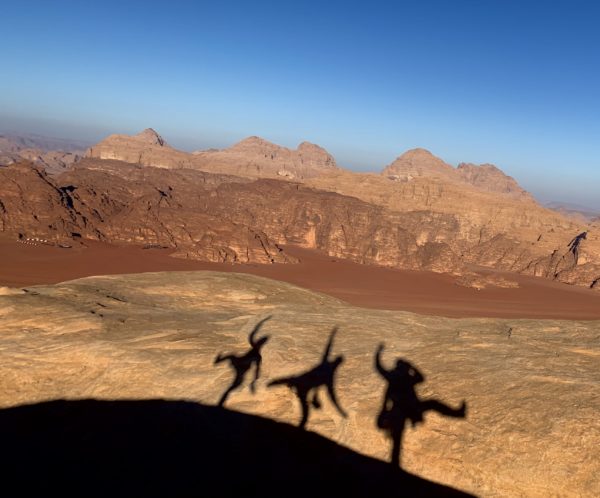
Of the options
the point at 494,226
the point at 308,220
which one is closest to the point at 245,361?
the point at 308,220

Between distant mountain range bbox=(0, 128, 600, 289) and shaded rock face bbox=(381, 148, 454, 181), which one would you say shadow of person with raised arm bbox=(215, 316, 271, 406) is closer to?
distant mountain range bbox=(0, 128, 600, 289)

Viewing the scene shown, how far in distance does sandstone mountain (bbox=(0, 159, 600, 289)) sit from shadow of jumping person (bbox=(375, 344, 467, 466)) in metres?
54.4

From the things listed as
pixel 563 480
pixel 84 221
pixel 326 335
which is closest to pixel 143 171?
pixel 84 221

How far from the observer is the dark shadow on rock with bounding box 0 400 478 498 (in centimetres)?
804

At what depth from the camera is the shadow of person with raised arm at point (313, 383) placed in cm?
1014

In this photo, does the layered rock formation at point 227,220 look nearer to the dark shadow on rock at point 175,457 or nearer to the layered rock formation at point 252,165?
the layered rock formation at point 252,165

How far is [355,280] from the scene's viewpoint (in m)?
60.9

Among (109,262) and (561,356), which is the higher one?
(561,356)

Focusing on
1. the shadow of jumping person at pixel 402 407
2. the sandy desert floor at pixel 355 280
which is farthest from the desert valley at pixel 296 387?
the sandy desert floor at pixel 355 280

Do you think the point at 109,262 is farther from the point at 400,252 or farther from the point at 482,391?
the point at 482,391

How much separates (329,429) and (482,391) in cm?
329

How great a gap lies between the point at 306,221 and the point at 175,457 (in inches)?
3093

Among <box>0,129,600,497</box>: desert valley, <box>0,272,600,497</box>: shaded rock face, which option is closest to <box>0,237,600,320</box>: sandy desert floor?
<box>0,129,600,497</box>: desert valley

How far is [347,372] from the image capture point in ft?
36.4
